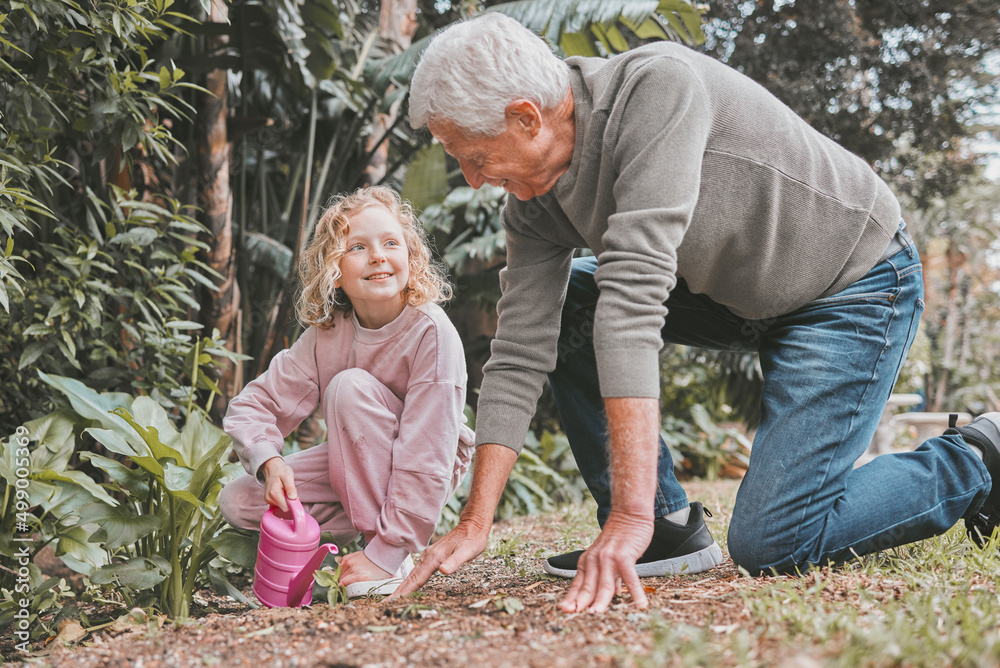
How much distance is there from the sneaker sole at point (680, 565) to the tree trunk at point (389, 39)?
302cm

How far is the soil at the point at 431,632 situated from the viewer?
3.68ft

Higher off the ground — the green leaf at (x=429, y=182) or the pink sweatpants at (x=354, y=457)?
the green leaf at (x=429, y=182)

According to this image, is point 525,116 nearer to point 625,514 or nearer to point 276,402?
point 625,514

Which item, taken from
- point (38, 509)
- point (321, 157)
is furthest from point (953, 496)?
point (321, 157)

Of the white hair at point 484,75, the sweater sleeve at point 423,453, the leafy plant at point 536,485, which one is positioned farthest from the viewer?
the leafy plant at point 536,485

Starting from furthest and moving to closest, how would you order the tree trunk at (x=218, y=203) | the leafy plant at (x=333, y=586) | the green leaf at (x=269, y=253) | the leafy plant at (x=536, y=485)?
the green leaf at (x=269, y=253) < the leafy plant at (x=536, y=485) < the tree trunk at (x=218, y=203) < the leafy plant at (x=333, y=586)

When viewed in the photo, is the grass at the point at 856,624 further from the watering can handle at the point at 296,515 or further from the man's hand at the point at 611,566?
the watering can handle at the point at 296,515

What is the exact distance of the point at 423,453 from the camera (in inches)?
73.0

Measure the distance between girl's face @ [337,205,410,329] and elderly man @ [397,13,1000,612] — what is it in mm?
319

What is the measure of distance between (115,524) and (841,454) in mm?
1615

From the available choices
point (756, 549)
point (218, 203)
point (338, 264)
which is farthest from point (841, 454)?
point (218, 203)

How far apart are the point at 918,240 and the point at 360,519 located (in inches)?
400

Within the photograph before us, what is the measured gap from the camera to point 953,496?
5.55 feet

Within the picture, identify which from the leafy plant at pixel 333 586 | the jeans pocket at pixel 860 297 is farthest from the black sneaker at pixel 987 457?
the leafy plant at pixel 333 586
